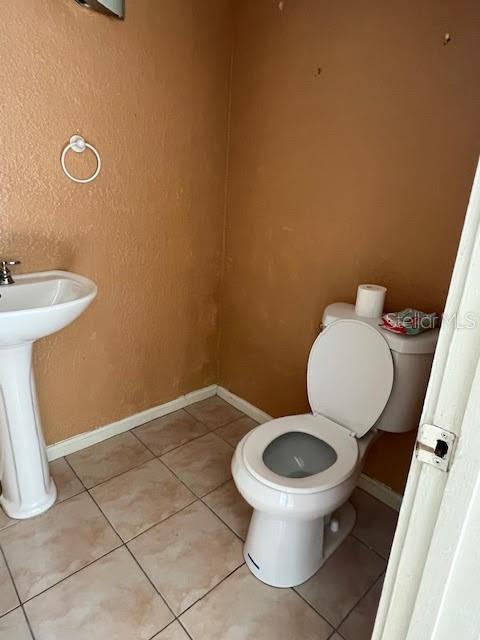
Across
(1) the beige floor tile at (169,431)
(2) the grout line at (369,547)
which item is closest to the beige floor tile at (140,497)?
(1) the beige floor tile at (169,431)

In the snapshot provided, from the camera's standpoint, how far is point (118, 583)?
1294mm

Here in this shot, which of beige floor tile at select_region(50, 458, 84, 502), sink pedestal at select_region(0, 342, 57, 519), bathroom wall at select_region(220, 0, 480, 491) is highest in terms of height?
bathroom wall at select_region(220, 0, 480, 491)

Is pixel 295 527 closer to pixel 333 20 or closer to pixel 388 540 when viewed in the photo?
pixel 388 540

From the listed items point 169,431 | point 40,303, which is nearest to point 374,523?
point 169,431

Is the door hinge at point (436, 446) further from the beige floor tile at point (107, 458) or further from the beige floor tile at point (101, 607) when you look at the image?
the beige floor tile at point (107, 458)

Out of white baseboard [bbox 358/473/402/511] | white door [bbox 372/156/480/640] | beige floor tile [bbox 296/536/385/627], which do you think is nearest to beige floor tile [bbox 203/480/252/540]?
beige floor tile [bbox 296/536/385/627]

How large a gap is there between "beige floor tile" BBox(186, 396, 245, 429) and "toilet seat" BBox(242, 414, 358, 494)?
776 mm

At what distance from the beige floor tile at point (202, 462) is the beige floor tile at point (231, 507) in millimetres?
40

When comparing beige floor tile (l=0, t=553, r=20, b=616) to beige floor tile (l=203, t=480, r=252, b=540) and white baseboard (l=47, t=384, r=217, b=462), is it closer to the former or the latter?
white baseboard (l=47, t=384, r=217, b=462)

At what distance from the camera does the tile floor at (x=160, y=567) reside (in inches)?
46.8

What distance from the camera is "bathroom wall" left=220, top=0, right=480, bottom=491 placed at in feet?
4.21

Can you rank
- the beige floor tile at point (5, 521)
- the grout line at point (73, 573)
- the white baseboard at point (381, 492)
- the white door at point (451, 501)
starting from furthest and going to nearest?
1. the white baseboard at point (381, 492)
2. the beige floor tile at point (5, 521)
3. the grout line at point (73, 573)
4. the white door at point (451, 501)

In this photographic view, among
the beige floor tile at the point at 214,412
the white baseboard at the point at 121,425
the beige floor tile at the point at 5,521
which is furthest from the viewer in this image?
the beige floor tile at the point at 214,412

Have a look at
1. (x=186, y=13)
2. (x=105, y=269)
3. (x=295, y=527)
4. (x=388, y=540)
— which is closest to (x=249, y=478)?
(x=295, y=527)
